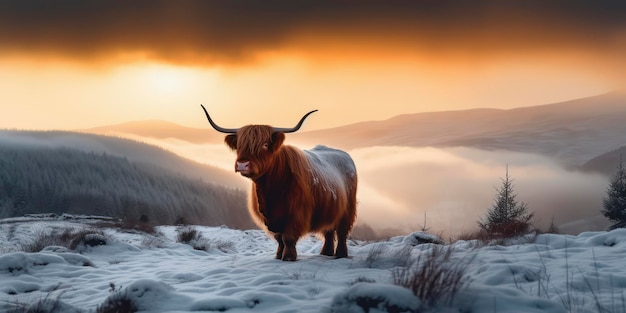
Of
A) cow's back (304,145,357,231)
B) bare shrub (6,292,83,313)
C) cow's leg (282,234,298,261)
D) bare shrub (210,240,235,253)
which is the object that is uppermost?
cow's back (304,145,357,231)

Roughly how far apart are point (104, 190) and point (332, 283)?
5188 inches

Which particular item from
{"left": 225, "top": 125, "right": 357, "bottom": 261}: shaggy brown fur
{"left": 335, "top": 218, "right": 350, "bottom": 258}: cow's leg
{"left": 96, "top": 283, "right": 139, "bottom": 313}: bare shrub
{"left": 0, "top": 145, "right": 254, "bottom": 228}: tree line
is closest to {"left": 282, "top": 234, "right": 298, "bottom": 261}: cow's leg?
{"left": 225, "top": 125, "right": 357, "bottom": 261}: shaggy brown fur

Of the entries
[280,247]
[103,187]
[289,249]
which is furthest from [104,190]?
[289,249]

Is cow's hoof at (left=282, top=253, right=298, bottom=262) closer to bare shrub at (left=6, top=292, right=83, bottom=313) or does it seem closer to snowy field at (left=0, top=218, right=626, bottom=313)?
snowy field at (left=0, top=218, right=626, bottom=313)

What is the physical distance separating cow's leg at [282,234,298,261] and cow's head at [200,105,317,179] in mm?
1326

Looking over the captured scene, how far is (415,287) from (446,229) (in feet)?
32.3

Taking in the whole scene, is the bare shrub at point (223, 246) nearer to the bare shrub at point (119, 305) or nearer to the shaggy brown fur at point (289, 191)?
the shaggy brown fur at point (289, 191)

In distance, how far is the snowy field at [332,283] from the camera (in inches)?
191

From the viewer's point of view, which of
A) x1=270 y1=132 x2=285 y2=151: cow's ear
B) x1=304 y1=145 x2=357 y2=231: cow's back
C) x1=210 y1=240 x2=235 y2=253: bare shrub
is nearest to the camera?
x1=270 y1=132 x2=285 y2=151: cow's ear

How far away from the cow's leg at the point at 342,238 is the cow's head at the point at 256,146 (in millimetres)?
2619

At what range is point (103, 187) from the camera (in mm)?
129750

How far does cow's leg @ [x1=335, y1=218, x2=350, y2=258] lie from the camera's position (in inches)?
433

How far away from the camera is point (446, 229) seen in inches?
565

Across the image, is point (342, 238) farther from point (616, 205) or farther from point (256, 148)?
point (616, 205)
